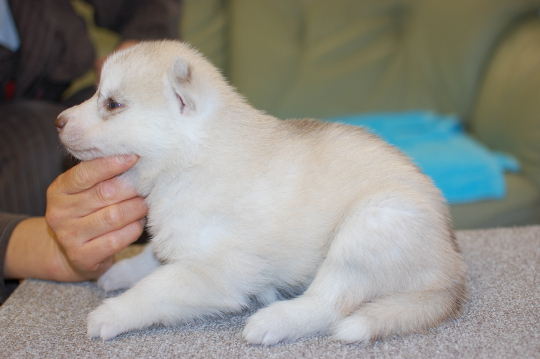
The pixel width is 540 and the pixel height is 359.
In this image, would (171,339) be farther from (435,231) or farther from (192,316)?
(435,231)

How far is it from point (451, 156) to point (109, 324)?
206cm

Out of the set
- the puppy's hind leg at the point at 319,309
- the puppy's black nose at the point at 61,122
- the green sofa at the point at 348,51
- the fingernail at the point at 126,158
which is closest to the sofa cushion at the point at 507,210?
the green sofa at the point at 348,51

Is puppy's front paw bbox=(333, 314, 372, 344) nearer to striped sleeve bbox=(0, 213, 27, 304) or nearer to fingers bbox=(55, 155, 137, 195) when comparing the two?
fingers bbox=(55, 155, 137, 195)

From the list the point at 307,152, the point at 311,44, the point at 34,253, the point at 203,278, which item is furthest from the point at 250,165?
the point at 311,44

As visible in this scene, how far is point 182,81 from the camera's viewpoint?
112 centimetres

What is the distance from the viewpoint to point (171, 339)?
1130mm

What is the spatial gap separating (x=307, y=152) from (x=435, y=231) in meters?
0.37

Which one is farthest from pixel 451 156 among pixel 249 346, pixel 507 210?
pixel 249 346

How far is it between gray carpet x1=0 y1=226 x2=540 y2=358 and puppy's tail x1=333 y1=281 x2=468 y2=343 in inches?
1.0

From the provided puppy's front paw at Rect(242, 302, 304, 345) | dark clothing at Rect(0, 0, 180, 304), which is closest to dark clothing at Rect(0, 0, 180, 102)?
dark clothing at Rect(0, 0, 180, 304)

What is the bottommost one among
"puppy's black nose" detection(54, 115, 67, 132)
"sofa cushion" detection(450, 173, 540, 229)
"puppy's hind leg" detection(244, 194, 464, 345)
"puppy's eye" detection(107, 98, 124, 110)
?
"sofa cushion" detection(450, 173, 540, 229)

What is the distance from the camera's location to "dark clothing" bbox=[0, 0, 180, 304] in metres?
1.82

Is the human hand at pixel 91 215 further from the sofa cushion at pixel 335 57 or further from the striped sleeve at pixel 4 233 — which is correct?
the sofa cushion at pixel 335 57

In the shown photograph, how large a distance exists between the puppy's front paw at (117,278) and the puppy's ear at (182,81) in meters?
0.57
